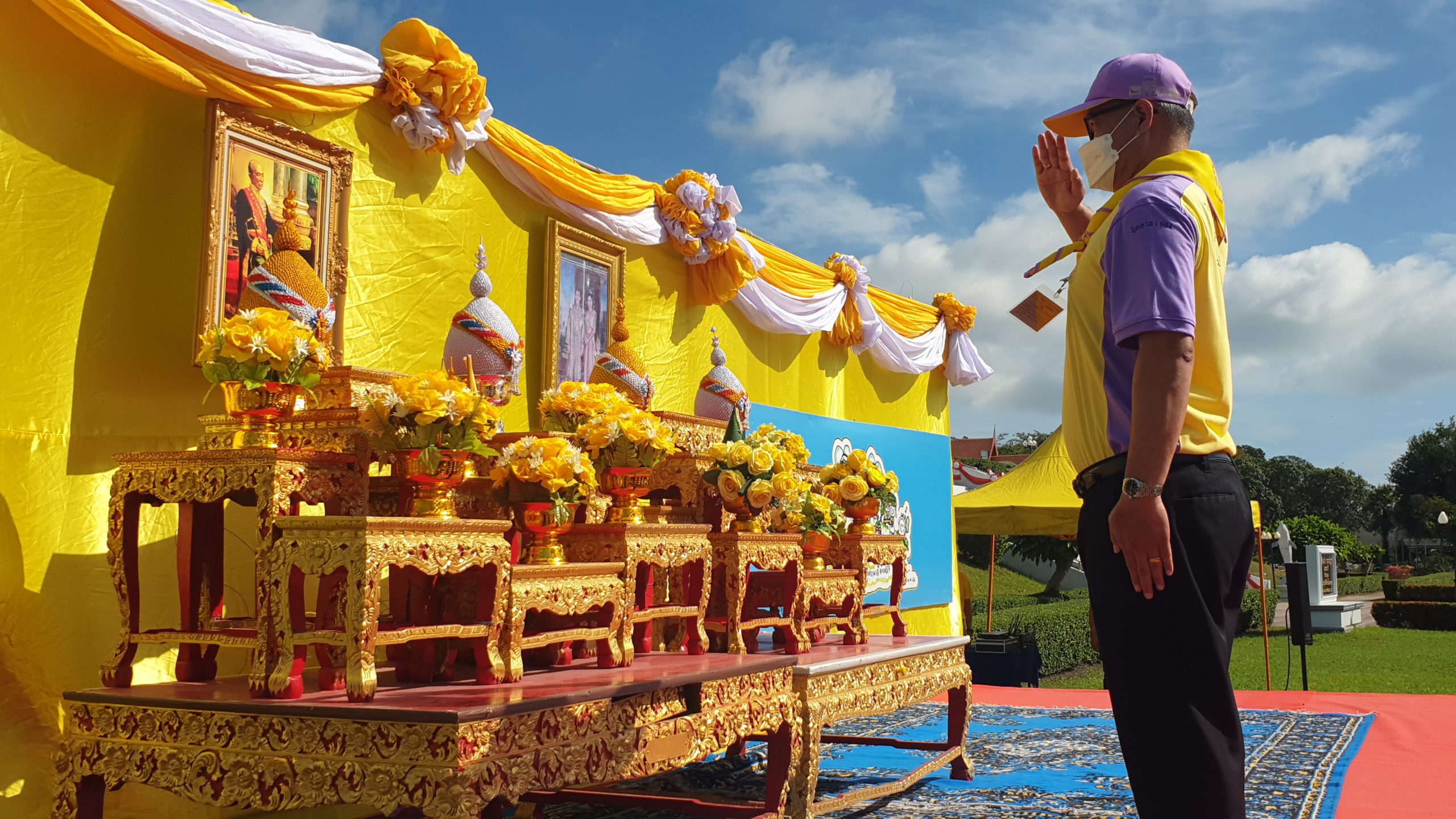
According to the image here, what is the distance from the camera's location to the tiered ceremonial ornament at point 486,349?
3.73 meters

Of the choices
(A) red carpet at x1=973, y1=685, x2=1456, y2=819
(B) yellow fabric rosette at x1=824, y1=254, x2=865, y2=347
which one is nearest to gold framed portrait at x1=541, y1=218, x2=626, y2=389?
(B) yellow fabric rosette at x1=824, y1=254, x2=865, y2=347

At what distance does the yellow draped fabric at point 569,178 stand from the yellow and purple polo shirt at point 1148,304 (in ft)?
11.7

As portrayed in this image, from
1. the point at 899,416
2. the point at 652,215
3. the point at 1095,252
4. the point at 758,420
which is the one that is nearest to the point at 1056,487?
the point at 899,416

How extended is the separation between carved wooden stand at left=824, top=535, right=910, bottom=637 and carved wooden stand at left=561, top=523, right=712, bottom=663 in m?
0.96

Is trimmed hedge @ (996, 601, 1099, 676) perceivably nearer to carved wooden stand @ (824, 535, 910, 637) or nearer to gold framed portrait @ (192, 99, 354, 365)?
carved wooden stand @ (824, 535, 910, 637)

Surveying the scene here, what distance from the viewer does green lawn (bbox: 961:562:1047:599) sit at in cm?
2620

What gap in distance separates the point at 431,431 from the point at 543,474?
18.4 inches

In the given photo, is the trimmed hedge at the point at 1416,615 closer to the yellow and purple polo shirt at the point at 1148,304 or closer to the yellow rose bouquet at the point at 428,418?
the yellow and purple polo shirt at the point at 1148,304

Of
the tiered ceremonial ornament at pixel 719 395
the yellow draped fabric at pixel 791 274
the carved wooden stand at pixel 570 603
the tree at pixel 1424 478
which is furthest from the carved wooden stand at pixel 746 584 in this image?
the tree at pixel 1424 478

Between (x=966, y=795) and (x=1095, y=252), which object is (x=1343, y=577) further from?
(x=1095, y=252)

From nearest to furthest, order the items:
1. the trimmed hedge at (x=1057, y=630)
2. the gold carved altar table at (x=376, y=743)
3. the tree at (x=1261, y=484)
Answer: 1. the gold carved altar table at (x=376, y=743)
2. the trimmed hedge at (x=1057, y=630)
3. the tree at (x=1261, y=484)

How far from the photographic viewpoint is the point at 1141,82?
2182 millimetres

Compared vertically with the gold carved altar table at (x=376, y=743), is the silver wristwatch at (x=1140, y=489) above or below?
above

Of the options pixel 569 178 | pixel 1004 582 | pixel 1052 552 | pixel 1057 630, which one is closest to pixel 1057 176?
pixel 569 178
